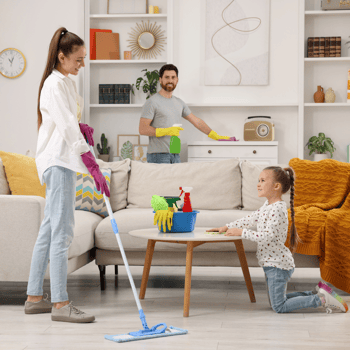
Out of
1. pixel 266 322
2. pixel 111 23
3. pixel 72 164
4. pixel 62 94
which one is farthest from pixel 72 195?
pixel 111 23

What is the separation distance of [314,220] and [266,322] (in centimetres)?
74

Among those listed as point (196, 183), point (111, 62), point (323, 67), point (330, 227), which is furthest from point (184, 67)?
point (330, 227)

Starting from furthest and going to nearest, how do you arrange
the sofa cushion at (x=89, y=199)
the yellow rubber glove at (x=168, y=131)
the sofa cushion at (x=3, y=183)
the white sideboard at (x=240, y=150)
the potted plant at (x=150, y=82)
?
the potted plant at (x=150, y=82)
the white sideboard at (x=240, y=150)
the yellow rubber glove at (x=168, y=131)
the sofa cushion at (x=89, y=199)
the sofa cushion at (x=3, y=183)

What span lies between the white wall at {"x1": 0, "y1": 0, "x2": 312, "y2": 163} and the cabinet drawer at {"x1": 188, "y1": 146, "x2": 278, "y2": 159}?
0.36 m

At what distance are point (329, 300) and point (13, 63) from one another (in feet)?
13.3

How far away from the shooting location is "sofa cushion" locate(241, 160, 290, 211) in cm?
328

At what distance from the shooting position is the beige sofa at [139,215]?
2.45 metres

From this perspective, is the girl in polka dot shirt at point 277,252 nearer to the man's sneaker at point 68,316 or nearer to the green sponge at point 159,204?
the green sponge at point 159,204

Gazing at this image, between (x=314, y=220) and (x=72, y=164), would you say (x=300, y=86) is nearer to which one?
(x=314, y=220)

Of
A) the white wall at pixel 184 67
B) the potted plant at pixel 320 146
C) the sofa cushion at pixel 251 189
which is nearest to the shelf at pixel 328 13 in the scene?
the white wall at pixel 184 67

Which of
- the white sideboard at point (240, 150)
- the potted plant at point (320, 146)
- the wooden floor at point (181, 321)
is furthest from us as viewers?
the potted plant at point (320, 146)

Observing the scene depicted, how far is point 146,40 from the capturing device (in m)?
5.42

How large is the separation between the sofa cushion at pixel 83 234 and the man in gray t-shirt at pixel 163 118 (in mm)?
1463

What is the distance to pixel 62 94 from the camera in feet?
7.19
